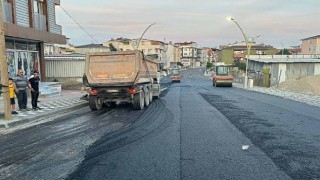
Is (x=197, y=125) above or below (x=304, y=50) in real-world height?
below

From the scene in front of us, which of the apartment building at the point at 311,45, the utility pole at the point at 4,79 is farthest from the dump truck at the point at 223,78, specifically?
the apartment building at the point at 311,45

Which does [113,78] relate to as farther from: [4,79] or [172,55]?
[172,55]

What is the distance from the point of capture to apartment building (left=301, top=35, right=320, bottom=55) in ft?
288

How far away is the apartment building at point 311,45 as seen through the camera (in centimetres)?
8781

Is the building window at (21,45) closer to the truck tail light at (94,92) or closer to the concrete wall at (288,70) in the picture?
the truck tail light at (94,92)

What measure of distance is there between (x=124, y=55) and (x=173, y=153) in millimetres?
8104

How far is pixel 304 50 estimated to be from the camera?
99.2 metres

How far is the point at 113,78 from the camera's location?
13211 millimetres

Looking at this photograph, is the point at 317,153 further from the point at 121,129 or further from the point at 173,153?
the point at 121,129

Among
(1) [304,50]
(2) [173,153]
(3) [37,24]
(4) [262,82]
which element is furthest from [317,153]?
(1) [304,50]

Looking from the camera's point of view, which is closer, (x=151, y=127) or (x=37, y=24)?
(x=151, y=127)

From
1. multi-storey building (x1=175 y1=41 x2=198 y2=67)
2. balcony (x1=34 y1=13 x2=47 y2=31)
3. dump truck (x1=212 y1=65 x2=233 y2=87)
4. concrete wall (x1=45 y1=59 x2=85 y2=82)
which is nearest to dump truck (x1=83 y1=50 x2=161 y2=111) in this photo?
balcony (x1=34 y1=13 x2=47 y2=31)

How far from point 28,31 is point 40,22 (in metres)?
3.13

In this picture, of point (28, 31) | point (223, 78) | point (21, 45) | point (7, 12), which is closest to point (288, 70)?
point (223, 78)
